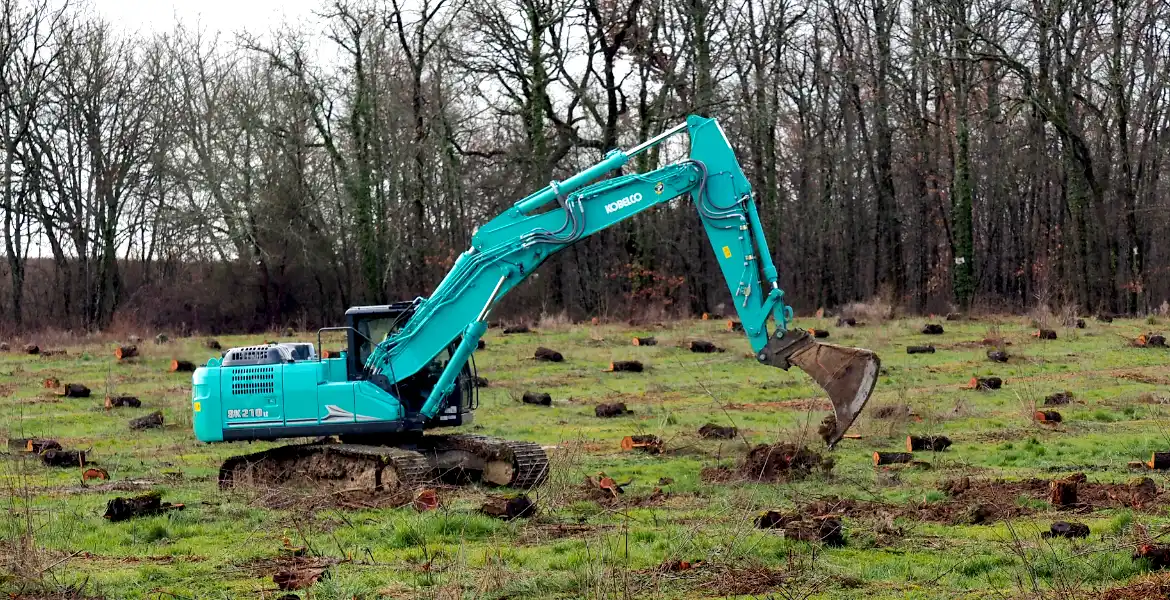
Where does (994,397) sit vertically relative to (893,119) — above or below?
below

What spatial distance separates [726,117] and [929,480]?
1175 inches

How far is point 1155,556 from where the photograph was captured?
8.60 meters

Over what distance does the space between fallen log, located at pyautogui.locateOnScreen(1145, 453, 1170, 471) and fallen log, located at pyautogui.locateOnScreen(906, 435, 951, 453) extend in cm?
298

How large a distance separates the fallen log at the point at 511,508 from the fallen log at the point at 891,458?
17.9 feet

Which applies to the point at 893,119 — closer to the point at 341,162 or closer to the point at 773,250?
the point at 773,250

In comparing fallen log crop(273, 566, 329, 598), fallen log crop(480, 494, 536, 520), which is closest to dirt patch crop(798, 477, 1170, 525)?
fallen log crop(480, 494, 536, 520)

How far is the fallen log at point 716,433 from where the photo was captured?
1788 centimetres

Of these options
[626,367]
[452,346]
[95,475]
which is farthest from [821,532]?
[626,367]

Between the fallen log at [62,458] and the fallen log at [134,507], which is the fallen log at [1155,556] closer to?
the fallen log at [134,507]

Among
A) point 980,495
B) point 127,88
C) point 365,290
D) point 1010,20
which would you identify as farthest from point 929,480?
point 127,88

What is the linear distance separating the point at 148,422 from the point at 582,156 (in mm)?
32037

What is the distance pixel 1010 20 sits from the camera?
38.9 metres

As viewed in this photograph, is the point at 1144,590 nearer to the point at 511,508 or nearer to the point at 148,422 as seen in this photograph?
the point at 511,508

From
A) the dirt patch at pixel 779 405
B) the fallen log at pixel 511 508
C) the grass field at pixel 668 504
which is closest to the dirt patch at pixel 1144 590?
the grass field at pixel 668 504
